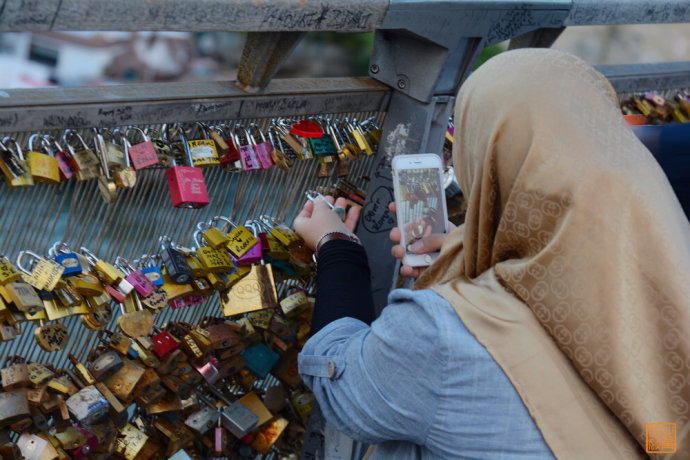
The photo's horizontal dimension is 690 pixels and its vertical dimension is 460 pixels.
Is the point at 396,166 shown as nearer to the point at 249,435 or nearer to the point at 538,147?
the point at 538,147

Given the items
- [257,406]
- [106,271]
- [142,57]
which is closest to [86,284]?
[106,271]

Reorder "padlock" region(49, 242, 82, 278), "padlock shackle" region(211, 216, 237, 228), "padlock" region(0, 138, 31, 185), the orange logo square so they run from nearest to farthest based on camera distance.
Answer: the orange logo square → "padlock" region(0, 138, 31, 185) → "padlock" region(49, 242, 82, 278) → "padlock shackle" region(211, 216, 237, 228)

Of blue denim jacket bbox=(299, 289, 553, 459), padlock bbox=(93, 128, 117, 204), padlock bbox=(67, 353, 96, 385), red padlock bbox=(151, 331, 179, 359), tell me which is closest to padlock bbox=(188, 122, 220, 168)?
padlock bbox=(93, 128, 117, 204)

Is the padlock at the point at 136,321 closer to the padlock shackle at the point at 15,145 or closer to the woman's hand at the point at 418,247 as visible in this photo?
the padlock shackle at the point at 15,145

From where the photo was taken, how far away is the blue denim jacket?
1.14 metres

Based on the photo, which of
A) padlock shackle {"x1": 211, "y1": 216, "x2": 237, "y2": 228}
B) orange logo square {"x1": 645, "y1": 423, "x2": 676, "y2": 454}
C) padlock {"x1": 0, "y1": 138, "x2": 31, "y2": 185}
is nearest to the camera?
orange logo square {"x1": 645, "y1": 423, "x2": 676, "y2": 454}

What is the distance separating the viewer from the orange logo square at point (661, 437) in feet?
3.54

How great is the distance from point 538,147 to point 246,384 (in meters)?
1.32

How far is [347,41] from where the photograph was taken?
46.0 feet

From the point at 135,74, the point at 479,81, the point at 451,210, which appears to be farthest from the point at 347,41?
the point at 479,81

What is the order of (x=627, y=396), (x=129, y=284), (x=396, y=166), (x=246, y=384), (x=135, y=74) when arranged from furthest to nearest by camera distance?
1. (x=135, y=74)
2. (x=246, y=384)
3. (x=396, y=166)
4. (x=129, y=284)
5. (x=627, y=396)

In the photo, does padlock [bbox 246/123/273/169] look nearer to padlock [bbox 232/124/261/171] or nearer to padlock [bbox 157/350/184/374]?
padlock [bbox 232/124/261/171]

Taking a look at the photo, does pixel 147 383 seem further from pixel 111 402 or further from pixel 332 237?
pixel 332 237

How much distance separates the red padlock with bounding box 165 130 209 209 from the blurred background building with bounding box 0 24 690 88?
29.4ft
